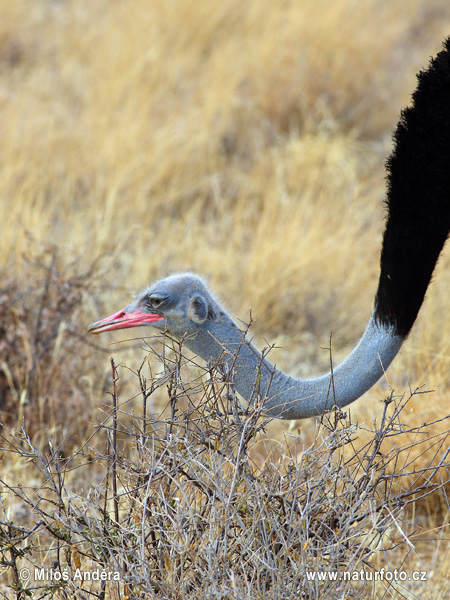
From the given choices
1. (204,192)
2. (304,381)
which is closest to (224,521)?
(304,381)

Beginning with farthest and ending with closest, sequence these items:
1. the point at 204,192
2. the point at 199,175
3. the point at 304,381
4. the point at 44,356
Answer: the point at 199,175 < the point at 204,192 < the point at 44,356 < the point at 304,381

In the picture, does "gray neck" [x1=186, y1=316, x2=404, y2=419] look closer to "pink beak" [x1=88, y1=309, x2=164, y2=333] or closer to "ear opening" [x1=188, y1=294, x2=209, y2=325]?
"ear opening" [x1=188, y1=294, x2=209, y2=325]

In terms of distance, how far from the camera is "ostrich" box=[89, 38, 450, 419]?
292 centimetres

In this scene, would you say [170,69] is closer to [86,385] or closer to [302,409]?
[86,385]

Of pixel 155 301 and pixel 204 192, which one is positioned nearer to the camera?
pixel 155 301

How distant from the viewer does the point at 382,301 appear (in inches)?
119

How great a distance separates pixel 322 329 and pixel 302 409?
3.13 meters

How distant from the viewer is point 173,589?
2.48 meters

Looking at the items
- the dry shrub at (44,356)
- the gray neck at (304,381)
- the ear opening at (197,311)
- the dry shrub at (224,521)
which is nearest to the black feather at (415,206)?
the gray neck at (304,381)

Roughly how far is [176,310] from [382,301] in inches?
28.8

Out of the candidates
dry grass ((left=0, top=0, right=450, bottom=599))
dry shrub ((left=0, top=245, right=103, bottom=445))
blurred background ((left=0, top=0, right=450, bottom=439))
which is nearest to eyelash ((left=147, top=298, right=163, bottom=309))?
dry grass ((left=0, top=0, right=450, bottom=599))

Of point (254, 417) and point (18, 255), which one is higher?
point (18, 255)

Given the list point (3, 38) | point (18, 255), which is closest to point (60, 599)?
point (18, 255)

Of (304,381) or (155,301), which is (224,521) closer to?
(304,381)
